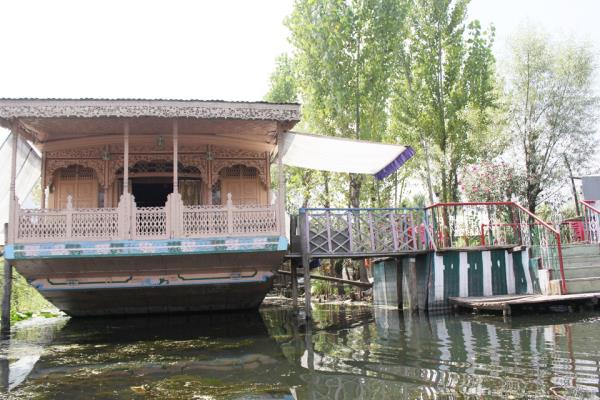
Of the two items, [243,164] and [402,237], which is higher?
[243,164]

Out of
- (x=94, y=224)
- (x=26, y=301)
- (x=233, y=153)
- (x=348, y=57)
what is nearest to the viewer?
(x=94, y=224)

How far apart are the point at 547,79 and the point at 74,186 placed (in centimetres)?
1673

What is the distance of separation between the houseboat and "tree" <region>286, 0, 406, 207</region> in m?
4.91

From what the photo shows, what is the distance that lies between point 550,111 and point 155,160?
47.5 ft

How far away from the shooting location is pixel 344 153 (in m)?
11.6

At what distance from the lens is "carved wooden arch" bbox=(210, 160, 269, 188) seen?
12.6m

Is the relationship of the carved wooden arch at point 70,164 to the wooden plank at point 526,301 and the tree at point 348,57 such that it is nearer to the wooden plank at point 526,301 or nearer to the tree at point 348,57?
the tree at point 348,57

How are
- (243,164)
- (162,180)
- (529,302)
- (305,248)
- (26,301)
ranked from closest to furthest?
(529,302) → (305,248) → (162,180) → (243,164) → (26,301)

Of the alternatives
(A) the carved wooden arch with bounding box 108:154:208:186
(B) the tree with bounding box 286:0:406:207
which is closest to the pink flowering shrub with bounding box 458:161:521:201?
(B) the tree with bounding box 286:0:406:207

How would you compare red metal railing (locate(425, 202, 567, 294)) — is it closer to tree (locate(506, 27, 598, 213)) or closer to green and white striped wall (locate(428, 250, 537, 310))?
green and white striped wall (locate(428, 250, 537, 310))

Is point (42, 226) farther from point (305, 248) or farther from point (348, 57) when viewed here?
point (348, 57)

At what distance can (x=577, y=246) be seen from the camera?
10773 mm

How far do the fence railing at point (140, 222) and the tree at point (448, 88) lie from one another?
10045 mm

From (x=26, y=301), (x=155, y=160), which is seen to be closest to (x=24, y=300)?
(x=26, y=301)
